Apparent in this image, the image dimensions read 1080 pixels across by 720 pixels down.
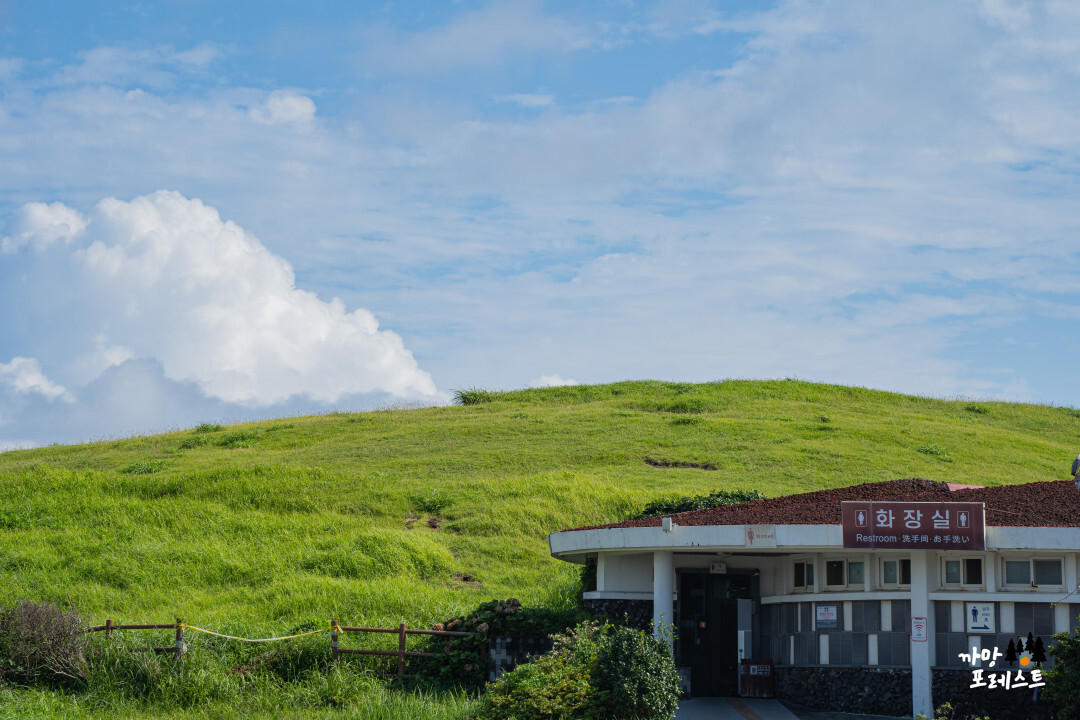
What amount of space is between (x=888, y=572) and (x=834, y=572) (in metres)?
0.99

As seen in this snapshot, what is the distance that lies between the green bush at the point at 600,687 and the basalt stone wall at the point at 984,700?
443 centimetres

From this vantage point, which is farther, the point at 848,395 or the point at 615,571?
the point at 848,395

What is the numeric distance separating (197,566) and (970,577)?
59.9ft

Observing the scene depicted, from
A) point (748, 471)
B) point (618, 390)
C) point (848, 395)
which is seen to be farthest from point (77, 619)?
point (848, 395)

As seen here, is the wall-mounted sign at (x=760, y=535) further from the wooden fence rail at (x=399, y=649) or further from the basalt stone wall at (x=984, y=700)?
the wooden fence rail at (x=399, y=649)

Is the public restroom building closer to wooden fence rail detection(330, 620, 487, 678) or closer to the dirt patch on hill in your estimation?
wooden fence rail detection(330, 620, 487, 678)

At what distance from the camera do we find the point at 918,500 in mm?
18844

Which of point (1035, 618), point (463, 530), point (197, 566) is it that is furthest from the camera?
point (463, 530)

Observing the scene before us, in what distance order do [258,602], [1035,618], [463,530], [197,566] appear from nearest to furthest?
[1035,618]
[258,602]
[197,566]
[463,530]

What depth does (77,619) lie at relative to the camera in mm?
19281

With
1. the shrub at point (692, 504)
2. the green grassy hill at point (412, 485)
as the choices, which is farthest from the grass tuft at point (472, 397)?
the shrub at point (692, 504)

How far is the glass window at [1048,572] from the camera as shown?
54.7 ft

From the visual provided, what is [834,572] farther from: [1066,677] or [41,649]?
[41,649]

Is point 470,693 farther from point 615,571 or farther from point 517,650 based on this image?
point 615,571
